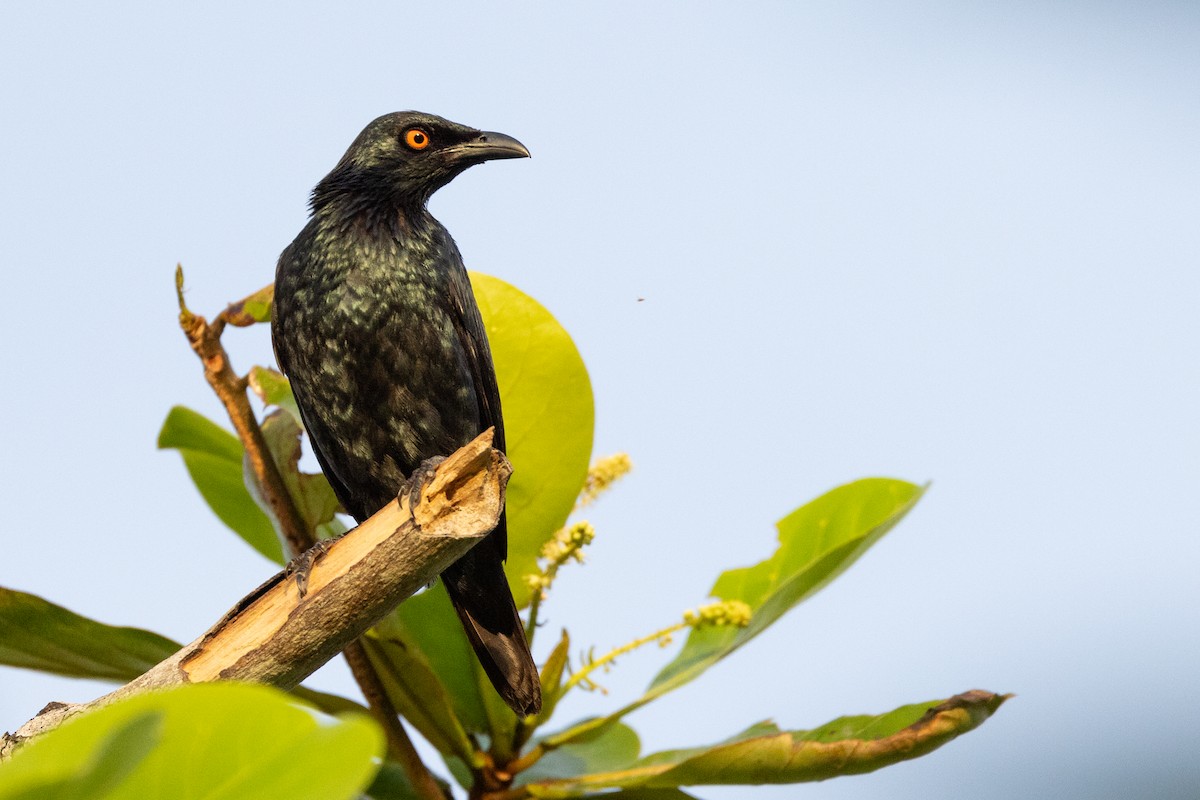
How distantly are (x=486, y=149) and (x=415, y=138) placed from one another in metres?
0.26

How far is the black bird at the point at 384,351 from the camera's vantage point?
402 cm

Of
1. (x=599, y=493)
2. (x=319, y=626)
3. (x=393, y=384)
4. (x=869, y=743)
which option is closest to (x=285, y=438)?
(x=393, y=384)

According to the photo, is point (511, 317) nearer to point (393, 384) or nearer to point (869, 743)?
point (393, 384)

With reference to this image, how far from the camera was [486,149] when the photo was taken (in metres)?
4.54

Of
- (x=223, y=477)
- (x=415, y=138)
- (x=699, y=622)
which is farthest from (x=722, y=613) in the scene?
(x=415, y=138)

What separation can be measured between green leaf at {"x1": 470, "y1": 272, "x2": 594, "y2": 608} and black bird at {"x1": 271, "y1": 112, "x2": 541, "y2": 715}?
0.15m

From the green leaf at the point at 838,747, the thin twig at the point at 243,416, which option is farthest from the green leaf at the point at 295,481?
the green leaf at the point at 838,747

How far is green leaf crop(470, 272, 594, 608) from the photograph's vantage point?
11.7 ft

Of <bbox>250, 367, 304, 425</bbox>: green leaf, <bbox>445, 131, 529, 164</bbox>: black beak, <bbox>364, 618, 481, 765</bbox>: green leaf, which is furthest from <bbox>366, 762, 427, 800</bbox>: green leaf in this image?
<bbox>445, 131, 529, 164</bbox>: black beak

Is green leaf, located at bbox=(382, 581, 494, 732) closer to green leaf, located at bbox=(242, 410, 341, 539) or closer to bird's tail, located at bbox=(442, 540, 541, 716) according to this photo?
bird's tail, located at bbox=(442, 540, 541, 716)

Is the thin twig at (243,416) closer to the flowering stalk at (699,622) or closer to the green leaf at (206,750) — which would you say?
the flowering stalk at (699,622)

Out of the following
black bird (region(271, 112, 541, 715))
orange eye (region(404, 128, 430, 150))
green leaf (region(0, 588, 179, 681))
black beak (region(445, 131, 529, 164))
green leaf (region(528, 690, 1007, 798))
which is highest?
orange eye (region(404, 128, 430, 150))

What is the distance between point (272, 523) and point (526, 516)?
74 cm

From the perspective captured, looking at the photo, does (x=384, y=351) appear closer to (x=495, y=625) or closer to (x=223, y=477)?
(x=223, y=477)
